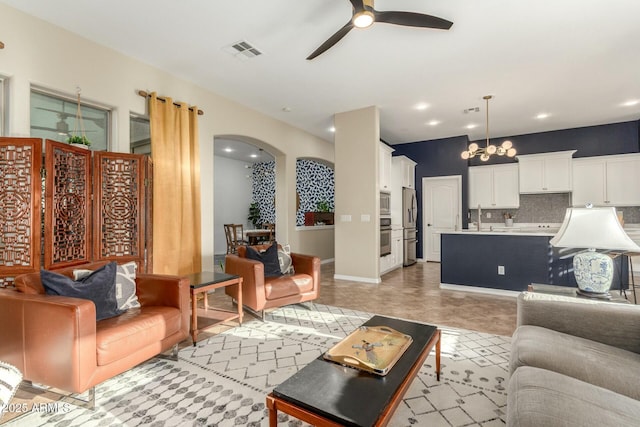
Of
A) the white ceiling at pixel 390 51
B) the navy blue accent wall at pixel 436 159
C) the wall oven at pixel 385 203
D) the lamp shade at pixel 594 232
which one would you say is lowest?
the lamp shade at pixel 594 232

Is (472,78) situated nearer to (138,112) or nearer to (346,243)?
(346,243)

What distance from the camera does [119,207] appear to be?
10.6 feet

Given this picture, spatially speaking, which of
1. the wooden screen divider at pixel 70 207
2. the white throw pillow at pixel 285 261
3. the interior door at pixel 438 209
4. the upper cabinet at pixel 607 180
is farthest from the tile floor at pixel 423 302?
the upper cabinet at pixel 607 180

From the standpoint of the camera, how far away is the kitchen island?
4.12m

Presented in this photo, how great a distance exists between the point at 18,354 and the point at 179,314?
0.89m

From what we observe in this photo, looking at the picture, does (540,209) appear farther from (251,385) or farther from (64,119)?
(64,119)

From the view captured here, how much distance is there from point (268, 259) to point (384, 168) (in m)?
3.26

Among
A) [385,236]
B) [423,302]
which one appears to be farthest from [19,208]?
[385,236]

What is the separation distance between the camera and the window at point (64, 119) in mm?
3004

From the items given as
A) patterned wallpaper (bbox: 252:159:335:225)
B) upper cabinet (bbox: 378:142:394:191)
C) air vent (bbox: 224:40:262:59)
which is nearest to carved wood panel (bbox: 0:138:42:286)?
air vent (bbox: 224:40:262:59)

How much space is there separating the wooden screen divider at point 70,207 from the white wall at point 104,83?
0.43 m

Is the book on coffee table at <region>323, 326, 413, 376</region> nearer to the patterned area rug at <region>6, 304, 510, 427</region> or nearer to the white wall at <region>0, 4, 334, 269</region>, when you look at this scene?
the patterned area rug at <region>6, 304, 510, 427</region>

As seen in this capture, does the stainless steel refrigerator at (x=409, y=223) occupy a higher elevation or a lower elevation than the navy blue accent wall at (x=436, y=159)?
lower

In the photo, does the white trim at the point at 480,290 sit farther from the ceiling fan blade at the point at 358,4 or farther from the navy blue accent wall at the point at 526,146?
the ceiling fan blade at the point at 358,4
